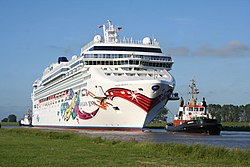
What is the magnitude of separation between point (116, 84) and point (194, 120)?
14.6 m

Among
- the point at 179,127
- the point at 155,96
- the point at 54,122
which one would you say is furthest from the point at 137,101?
the point at 54,122

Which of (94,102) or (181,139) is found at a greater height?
(94,102)

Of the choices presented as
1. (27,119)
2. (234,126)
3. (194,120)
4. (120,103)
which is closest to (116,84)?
(120,103)

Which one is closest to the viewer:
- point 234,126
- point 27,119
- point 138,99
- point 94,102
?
point 138,99

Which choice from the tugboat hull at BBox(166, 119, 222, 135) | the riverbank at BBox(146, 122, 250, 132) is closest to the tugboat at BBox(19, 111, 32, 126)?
the riverbank at BBox(146, 122, 250, 132)

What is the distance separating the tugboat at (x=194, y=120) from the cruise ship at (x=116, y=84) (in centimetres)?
517

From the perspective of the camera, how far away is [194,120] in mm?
71312

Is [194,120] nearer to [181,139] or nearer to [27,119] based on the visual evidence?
[181,139]

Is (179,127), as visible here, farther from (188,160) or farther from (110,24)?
(188,160)

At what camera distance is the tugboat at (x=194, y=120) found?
69.9 meters

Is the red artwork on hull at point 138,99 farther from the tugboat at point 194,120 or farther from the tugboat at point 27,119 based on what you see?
the tugboat at point 27,119

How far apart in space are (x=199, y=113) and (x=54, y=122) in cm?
3503

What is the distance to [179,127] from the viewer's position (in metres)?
75.5

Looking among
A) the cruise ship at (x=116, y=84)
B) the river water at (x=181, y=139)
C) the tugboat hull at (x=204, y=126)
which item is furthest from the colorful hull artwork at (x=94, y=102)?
the tugboat hull at (x=204, y=126)
